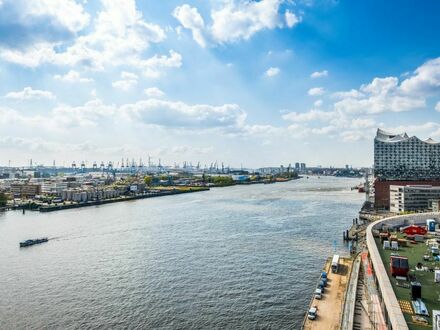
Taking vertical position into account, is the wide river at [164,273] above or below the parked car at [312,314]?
below

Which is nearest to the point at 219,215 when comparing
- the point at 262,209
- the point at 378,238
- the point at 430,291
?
the point at 262,209

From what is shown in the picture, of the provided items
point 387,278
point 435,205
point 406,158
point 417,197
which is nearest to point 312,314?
point 387,278

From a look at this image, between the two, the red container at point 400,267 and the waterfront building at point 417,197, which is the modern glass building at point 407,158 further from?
the red container at point 400,267

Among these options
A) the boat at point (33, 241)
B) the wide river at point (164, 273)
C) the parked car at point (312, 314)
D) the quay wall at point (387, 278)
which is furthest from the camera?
the boat at point (33, 241)

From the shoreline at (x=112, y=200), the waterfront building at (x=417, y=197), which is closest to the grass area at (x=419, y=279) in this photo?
the waterfront building at (x=417, y=197)

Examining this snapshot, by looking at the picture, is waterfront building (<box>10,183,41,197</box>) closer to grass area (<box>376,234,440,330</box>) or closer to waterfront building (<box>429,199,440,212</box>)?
waterfront building (<box>429,199,440,212</box>)

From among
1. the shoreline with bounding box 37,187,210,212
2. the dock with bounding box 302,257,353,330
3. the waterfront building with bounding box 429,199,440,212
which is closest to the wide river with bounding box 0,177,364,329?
the dock with bounding box 302,257,353,330

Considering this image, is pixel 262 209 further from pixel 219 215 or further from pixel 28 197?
pixel 28 197
